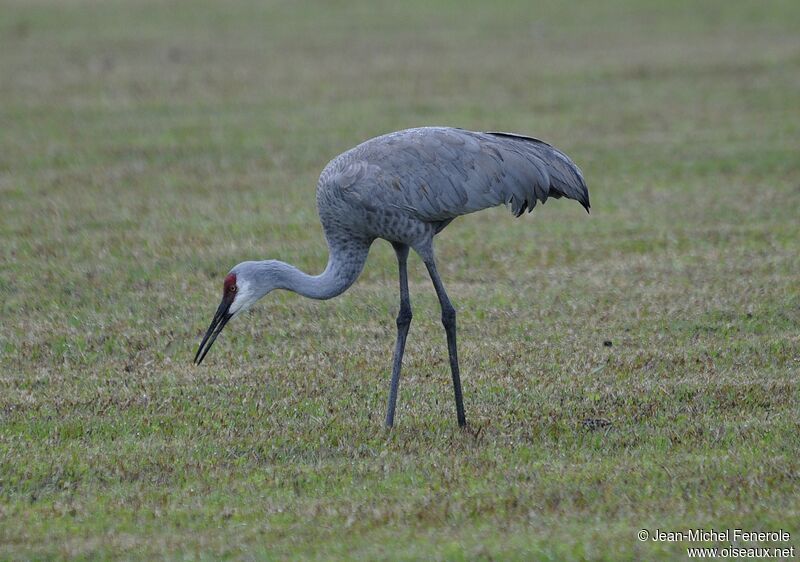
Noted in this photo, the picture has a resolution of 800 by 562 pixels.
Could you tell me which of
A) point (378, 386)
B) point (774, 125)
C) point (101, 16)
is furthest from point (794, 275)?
point (101, 16)

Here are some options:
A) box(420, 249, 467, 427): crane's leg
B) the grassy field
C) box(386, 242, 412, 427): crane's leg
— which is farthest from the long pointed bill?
box(420, 249, 467, 427): crane's leg

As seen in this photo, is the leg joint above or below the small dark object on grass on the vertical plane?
above

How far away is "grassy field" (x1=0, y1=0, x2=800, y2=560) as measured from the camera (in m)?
5.32

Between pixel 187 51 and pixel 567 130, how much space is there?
860 centimetres

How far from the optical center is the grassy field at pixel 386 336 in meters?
5.32

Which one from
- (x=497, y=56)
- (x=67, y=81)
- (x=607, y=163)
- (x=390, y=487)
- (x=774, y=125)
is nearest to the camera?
(x=390, y=487)

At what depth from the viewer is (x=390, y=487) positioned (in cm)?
561

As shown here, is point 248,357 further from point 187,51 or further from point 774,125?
point 187,51

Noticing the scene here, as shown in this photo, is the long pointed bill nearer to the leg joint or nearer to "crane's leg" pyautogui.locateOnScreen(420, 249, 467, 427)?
the leg joint

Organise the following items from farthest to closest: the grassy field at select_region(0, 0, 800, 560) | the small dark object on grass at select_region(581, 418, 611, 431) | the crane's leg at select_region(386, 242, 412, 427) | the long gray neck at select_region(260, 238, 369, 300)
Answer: the crane's leg at select_region(386, 242, 412, 427), the long gray neck at select_region(260, 238, 369, 300), the small dark object on grass at select_region(581, 418, 611, 431), the grassy field at select_region(0, 0, 800, 560)

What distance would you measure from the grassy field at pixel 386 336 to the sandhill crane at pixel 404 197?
2.07 ft

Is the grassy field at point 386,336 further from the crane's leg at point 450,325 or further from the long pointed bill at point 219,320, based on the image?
the long pointed bill at point 219,320

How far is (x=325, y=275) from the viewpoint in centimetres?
659

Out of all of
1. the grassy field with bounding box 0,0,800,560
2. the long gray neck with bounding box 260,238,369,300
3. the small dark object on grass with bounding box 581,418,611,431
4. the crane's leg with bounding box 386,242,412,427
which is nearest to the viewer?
the grassy field with bounding box 0,0,800,560
